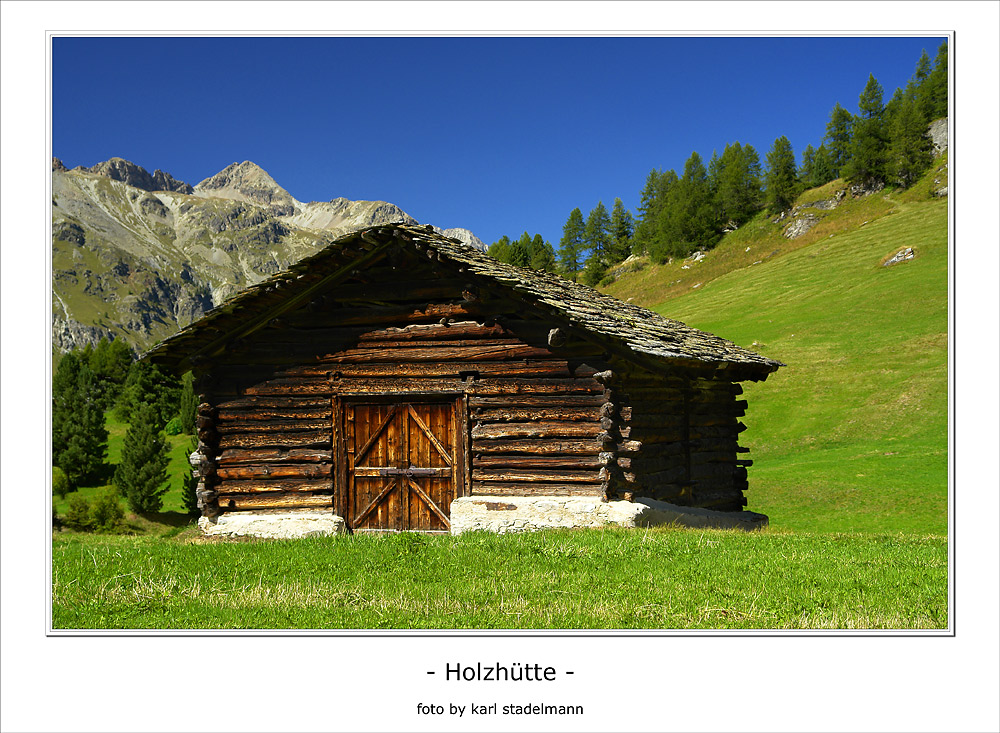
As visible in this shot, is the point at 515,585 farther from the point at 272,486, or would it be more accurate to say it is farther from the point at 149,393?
the point at 149,393

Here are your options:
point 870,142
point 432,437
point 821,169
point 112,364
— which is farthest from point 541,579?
point 821,169

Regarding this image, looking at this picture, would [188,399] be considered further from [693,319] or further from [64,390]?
[693,319]

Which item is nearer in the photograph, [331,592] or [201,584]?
[331,592]

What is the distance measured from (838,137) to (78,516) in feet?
310

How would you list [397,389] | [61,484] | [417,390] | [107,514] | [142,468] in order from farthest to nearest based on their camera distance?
[61,484] < [142,468] < [107,514] < [397,389] < [417,390]

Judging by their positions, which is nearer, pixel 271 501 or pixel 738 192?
pixel 271 501

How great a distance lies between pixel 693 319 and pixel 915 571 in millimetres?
58650

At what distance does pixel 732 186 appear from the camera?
103625mm

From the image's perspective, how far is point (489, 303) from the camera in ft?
42.4

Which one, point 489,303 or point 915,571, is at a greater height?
point 489,303

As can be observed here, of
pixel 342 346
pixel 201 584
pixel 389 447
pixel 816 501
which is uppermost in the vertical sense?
pixel 342 346

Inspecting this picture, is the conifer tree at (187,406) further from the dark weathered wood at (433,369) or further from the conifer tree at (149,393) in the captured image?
the dark weathered wood at (433,369)

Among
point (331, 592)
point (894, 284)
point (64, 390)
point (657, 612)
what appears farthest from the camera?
point (894, 284)
